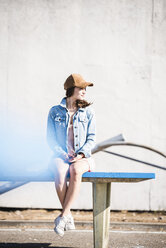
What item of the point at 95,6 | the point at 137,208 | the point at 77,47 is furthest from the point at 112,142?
the point at 95,6

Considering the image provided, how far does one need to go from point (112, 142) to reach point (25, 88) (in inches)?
63.2

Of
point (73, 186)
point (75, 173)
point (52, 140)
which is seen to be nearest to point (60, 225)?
point (73, 186)

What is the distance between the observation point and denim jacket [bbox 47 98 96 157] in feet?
9.98

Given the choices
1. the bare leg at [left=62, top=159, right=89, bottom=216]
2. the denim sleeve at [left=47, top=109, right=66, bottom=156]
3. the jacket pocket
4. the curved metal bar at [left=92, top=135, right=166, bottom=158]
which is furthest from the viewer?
the curved metal bar at [left=92, top=135, right=166, bottom=158]

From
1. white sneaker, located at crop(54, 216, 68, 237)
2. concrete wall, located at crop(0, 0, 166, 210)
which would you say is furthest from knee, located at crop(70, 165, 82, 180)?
concrete wall, located at crop(0, 0, 166, 210)

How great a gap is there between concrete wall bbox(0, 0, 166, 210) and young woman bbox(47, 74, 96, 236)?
1841mm

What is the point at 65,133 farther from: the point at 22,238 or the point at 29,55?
the point at 29,55

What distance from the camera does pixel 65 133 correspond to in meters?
3.09

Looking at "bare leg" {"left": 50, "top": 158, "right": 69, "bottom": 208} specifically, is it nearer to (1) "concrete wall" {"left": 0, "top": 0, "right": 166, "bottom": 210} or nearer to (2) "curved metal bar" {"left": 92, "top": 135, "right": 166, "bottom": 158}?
(2) "curved metal bar" {"left": 92, "top": 135, "right": 166, "bottom": 158}

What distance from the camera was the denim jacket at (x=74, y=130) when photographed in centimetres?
304

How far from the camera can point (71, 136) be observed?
310 cm

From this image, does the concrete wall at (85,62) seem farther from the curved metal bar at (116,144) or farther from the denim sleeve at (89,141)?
the denim sleeve at (89,141)

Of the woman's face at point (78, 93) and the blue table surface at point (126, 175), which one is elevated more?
the woman's face at point (78, 93)

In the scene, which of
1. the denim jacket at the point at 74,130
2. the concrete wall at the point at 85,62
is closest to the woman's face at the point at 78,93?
the denim jacket at the point at 74,130
